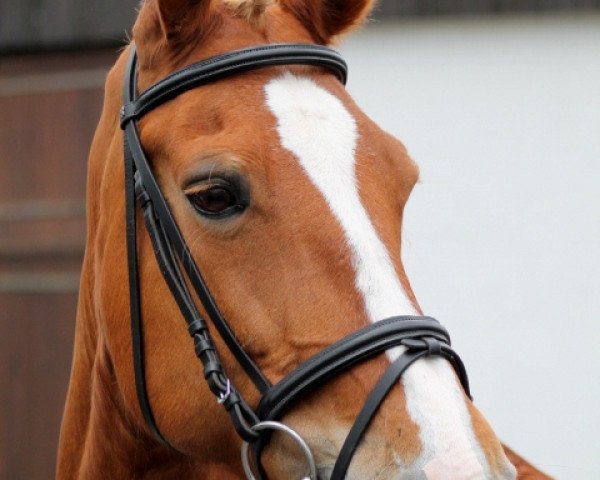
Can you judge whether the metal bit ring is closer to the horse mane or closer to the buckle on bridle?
the buckle on bridle

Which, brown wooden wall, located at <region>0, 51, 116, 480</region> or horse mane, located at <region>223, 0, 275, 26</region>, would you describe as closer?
horse mane, located at <region>223, 0, 275, 26</region>

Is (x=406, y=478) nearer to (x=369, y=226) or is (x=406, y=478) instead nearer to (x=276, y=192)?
(x=369, y=226)

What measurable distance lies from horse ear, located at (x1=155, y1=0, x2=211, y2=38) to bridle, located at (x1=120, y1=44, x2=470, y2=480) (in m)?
0.12

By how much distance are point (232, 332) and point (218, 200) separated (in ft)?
0.91

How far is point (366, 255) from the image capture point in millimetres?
1725

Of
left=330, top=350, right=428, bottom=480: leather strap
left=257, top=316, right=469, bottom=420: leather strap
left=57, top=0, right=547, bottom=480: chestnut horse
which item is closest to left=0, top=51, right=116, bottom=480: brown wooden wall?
left=57, top=0, right=547, bottom=480: chestnut horse

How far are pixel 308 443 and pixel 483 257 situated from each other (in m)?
3.05

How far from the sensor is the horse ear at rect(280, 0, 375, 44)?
2248 millimetres

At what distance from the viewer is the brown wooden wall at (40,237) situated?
195 inches

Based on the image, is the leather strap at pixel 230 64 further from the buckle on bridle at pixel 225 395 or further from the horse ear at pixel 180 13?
the buckle on bridle at pixel 225 395

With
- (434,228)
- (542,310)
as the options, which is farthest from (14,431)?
(542,310)

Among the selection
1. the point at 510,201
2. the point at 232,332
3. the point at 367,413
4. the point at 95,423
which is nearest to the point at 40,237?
the point at 510,201

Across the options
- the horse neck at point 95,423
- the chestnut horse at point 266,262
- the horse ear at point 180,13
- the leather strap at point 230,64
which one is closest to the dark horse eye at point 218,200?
the chestnut horse at point 266,262

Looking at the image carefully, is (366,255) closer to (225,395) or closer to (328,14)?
(225,395)
